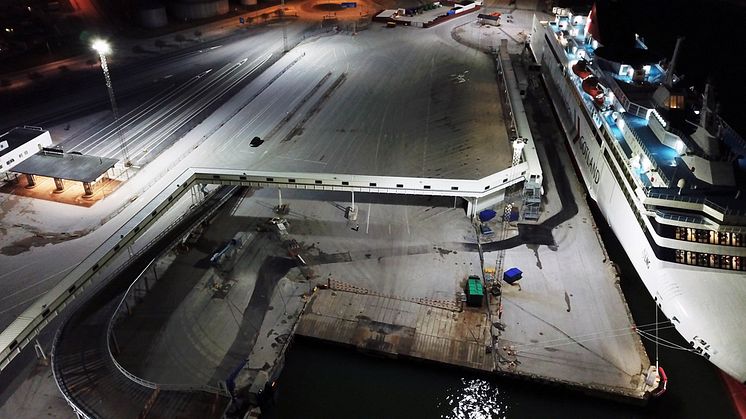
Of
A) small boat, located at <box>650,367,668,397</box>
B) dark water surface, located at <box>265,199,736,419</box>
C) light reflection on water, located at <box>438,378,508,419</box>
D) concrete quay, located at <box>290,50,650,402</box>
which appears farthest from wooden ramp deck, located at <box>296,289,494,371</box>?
small boat, located at <box>650,367,668,397</box>

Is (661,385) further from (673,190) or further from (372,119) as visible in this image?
(372,119)

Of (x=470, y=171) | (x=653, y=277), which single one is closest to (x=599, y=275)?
(x=653, y=277)

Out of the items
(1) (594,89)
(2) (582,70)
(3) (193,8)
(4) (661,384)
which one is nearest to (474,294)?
(4) (661,384)

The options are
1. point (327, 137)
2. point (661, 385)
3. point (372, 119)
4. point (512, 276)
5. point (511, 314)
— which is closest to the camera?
point (661, 385)

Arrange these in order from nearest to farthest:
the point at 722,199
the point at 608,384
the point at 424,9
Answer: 1. the point at 608,384
2. the point at 722,199
3. the point at 424,9

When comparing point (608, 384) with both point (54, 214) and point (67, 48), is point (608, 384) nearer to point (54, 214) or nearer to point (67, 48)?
point (54, 214)

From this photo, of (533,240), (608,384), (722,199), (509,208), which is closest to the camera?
(608,384)

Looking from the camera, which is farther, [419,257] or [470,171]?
[470,171]
